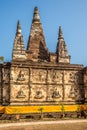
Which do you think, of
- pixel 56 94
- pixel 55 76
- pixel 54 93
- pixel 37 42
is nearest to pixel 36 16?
pixel 37 42

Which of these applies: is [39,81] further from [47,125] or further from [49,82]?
[47,125]

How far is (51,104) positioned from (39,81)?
3275mm

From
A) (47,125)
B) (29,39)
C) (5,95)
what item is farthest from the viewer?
(29,39)

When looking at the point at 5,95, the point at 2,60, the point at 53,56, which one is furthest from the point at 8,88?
the point at 53,56

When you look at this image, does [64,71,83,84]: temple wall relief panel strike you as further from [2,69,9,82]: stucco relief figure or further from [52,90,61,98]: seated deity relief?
[2,69,9,82]: stucco relief figure

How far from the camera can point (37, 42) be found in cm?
4353

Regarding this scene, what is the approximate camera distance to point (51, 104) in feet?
128

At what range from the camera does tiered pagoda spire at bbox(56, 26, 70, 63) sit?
42188mm

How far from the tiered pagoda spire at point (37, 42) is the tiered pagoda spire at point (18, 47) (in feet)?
4.94

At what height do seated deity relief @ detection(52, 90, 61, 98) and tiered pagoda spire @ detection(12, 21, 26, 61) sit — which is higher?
tiered pagoda spire @ detection(12, 21, 26, 61)

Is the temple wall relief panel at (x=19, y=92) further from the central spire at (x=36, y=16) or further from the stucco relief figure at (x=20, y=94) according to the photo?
the central spire at (x=36, y=16)

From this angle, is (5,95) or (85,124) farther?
(5,95)

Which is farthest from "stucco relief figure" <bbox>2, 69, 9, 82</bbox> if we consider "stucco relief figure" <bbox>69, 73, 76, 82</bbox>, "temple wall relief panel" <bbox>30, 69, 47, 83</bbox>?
"stucco relief figure" <bbox>69, 73, 76, 82</bbox>

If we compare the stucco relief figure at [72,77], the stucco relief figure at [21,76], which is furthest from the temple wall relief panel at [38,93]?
the stucco relief figure at [72,77]
